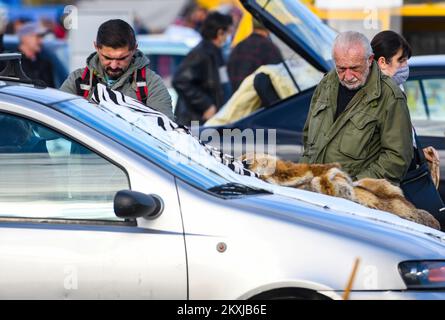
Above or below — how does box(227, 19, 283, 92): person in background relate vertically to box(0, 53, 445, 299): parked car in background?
above

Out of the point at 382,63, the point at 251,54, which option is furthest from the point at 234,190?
the point at 251,54

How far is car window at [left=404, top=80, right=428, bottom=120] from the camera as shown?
342 inches

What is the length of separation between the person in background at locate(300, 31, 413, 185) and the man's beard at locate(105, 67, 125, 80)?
118 cm

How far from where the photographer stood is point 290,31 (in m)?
8.77

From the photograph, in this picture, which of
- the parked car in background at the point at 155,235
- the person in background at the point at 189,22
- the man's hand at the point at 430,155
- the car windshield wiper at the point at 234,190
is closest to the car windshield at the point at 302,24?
the man's hand at the point at 430,155

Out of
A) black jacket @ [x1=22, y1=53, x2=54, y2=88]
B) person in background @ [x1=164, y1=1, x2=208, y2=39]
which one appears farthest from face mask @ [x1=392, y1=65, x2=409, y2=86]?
person in background @ [x1=164, y1=1, x2=208, y2=39]

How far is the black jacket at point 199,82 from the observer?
12.3 m

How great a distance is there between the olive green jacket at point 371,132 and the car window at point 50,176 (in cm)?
194

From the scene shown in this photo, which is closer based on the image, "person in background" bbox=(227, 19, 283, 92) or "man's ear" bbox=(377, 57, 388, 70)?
"man's ear" bbox=(377, 57, 388, 70)

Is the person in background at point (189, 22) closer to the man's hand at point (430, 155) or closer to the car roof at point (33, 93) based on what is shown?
the man's hand at point (430, 155)

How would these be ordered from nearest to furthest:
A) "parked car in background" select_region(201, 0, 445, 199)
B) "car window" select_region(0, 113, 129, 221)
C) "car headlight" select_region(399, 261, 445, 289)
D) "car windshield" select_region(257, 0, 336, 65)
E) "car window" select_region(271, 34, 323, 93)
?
"car headlight" select_region(399, 261, 445, 289) < "car window" select_region(0, 113, 129, 221) < "parked car in background" select_region(201, 0, 445, 199) < "car windshield" select_region(257, 0, 336, 65) < "car window" select_region(271, 34, 323, 93)

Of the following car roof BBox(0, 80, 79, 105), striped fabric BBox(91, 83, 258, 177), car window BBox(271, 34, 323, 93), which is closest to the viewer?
car roof BBox(0, 80, 79, 105)

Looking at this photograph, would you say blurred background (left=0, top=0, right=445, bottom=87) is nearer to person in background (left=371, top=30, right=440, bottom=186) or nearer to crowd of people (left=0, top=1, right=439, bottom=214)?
crowd of people (left=0, top=1, right=439, bottom=214)
